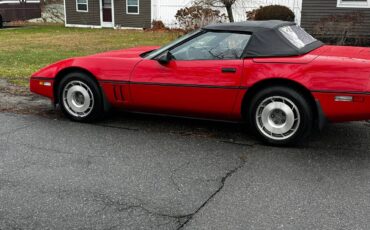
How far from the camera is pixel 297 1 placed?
58.5ft

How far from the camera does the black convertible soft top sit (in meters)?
4.81

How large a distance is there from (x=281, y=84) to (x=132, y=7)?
19583 mm

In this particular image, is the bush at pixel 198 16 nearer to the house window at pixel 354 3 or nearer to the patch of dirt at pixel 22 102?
the house window at pixel 354 3

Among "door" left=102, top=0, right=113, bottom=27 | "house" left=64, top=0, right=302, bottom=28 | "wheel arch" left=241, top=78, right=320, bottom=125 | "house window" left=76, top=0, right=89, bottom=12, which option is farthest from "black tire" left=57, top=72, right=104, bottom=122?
"house window" left=76, top=0, right=89, bottom=12

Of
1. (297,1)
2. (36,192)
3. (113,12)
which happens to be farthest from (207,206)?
(113,12)

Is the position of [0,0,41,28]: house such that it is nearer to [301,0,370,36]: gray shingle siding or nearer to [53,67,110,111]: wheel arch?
[301,0,370,36]: gray shingle siding

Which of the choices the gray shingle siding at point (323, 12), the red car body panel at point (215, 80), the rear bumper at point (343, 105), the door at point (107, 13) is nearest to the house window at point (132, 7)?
the door at point (107, 13)

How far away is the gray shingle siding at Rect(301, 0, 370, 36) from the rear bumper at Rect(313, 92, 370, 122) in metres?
12.4

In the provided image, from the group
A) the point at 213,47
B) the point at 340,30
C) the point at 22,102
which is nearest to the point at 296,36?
the point at 213,47

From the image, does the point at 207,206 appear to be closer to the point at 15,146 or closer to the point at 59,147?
the point at 59,147

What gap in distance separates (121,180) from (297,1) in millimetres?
15651

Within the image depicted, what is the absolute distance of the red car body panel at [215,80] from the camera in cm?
443

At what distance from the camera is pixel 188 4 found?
819 inches

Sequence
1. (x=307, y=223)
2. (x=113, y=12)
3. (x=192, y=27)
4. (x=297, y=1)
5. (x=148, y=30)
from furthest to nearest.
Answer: (x=113, y=12)
(x=148, y=30)
(x=192, y=27)
(x=297, y=1)
(x=307, y=223)
